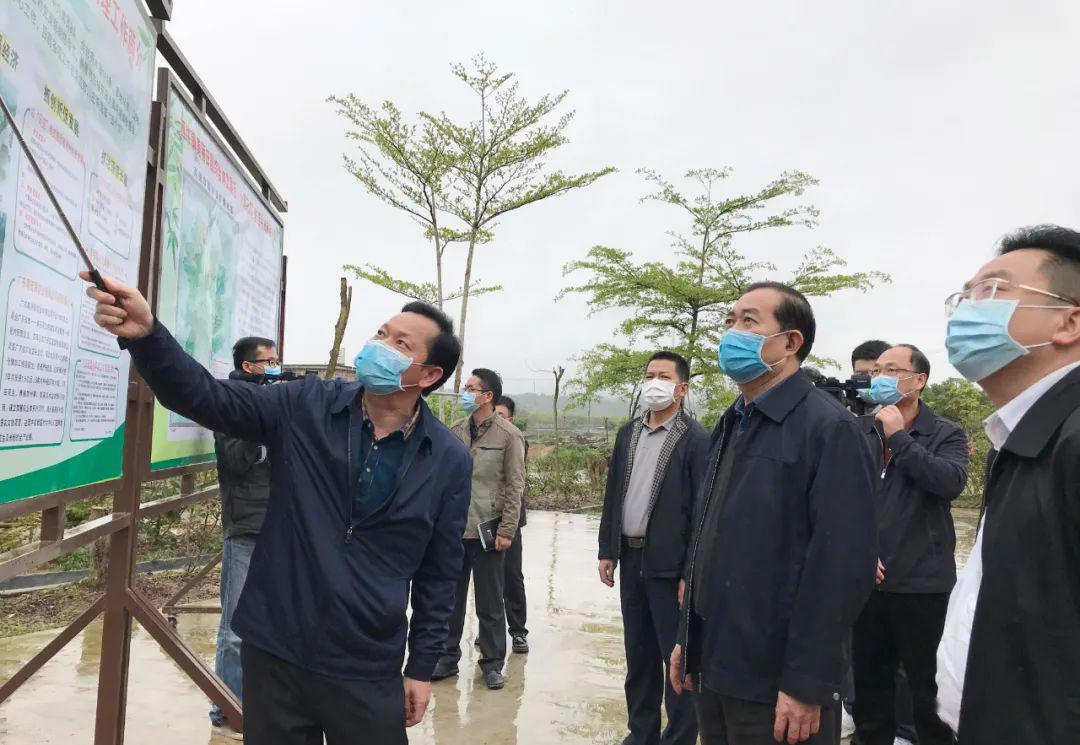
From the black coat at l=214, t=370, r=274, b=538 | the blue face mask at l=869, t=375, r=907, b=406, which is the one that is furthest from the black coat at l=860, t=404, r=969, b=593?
the black coat at l=214, t=370, r=274, b=538

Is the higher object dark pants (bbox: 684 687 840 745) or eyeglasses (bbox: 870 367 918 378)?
eyeglasses (bbox: 870 367 918 378)

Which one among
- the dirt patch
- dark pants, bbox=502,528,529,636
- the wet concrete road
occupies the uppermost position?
dark pants, bbox=502,528,529,636

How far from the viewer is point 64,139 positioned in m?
2.05

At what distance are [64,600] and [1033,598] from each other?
22.2 ft

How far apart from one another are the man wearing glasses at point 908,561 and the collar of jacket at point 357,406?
2.18 m

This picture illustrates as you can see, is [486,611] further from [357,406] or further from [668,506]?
[357,406]

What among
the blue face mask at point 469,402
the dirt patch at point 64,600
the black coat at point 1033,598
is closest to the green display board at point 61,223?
the black coat at point 1033,598

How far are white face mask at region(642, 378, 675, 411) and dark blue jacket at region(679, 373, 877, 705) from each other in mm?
1521

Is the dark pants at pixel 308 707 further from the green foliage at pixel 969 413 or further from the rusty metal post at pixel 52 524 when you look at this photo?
the green foliage at pixel 969 413

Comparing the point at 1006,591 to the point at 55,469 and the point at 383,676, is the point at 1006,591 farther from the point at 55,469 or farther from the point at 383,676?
the point at 55,469

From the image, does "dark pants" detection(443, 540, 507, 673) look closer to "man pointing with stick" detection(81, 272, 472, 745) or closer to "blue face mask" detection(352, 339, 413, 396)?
"man pointing with stick" detection(81, 272, 472, 745)

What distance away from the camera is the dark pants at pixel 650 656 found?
3461 millimetres

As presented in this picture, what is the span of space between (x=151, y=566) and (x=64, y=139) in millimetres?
5774

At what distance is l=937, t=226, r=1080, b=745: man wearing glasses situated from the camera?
127 centimetres
